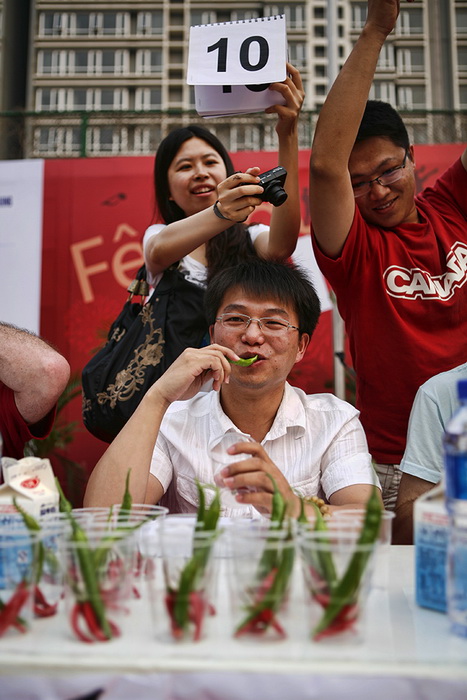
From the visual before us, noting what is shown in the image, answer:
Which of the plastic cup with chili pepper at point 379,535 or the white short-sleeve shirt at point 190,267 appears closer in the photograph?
the plastic cup with chili pepper at point 379,535

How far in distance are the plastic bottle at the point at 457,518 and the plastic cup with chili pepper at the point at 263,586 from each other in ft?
0.75

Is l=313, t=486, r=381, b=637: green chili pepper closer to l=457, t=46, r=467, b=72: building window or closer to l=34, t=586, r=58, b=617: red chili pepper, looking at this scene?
l=34, t=586, r=58, b=617: red chili pepper

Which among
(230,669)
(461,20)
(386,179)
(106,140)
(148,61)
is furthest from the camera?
(148,61)

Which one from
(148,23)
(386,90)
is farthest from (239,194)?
(148,23)

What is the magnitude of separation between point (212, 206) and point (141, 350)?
57 cm

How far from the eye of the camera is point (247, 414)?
6.45ft

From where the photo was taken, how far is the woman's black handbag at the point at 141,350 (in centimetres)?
222

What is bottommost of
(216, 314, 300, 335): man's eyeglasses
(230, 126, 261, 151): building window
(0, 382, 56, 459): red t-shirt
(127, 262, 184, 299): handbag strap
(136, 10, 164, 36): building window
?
(0, 382, 56, 459): red t-shirt

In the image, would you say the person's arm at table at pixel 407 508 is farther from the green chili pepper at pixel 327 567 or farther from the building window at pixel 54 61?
the building window at pixel 54 61

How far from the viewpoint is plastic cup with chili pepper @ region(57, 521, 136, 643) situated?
2.80 ft

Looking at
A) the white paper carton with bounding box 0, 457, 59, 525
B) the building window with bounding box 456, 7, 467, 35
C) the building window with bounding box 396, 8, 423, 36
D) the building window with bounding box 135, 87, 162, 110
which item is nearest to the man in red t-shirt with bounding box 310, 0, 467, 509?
the white paper carton with bounding box 0, 457, 59, 525

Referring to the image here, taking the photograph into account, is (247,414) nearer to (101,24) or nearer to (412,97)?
(412,97)

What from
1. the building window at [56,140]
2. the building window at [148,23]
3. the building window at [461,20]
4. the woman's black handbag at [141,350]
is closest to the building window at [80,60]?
the building window at [148,23]

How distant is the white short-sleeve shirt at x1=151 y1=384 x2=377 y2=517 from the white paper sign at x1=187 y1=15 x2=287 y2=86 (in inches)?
35.8
